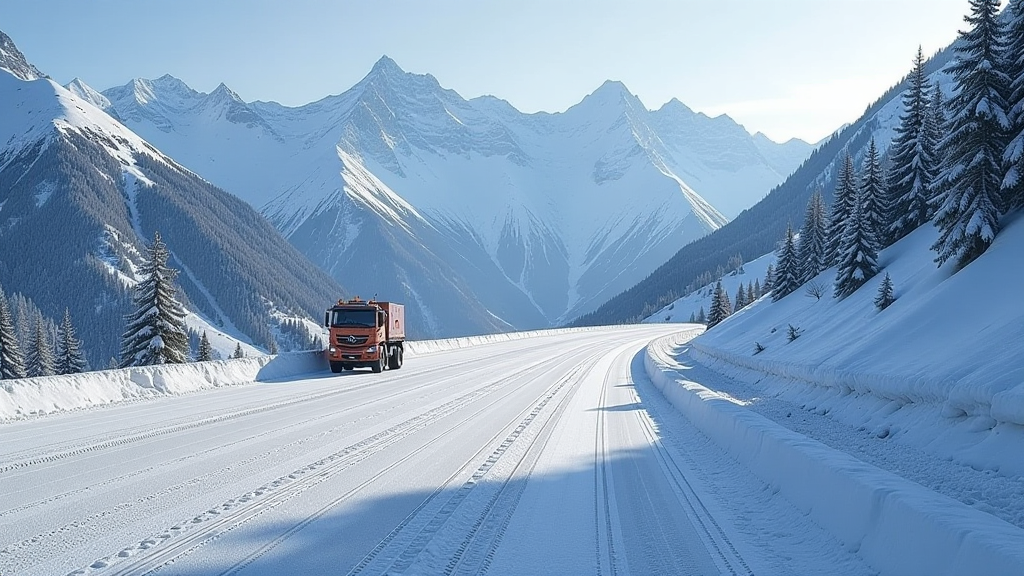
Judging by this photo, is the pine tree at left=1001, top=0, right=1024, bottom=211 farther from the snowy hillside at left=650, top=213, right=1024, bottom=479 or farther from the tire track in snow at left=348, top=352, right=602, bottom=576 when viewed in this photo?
the tire track in snow at left=348, top=352, right=602, bottom=576

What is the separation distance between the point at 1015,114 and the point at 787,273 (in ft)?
93.7

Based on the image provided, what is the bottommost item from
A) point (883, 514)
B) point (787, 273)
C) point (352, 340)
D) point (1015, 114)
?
point (883, 514)

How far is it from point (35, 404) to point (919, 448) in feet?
55.1

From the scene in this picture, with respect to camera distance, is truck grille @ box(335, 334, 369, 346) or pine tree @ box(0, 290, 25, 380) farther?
pine tree @ box(0, 290, 25, 380)

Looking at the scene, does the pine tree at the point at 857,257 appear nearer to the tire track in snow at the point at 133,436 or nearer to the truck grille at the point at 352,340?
the truck grille at the point at 352,340

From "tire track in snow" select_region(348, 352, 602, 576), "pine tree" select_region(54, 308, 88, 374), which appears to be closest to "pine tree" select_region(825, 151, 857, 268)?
"tire track in snow" select_region(348, 352, 602, 576)

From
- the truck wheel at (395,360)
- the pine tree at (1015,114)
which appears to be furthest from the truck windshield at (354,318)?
the pine tree at (1015,114)

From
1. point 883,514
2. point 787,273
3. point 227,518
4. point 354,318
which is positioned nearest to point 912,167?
point 787,273

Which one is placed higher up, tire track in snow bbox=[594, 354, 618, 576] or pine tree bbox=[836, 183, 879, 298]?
pine tree bbox=[836, 183, 879, 298]

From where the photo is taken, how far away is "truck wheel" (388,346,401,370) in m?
29.5

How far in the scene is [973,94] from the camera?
19.9m

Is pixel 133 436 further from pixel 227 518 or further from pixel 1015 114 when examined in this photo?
pixel 1015 114

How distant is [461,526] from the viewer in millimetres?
6125

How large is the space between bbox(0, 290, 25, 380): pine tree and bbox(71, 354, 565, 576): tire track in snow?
41.5 m
